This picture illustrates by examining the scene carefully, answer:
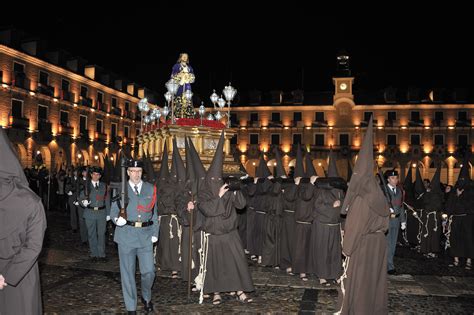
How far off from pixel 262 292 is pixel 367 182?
3.17m

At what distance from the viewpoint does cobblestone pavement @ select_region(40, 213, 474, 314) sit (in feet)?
23.9

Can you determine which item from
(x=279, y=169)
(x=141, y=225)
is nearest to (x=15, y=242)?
(x=141, y=225)

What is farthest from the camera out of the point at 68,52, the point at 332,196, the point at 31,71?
the point at 68,52

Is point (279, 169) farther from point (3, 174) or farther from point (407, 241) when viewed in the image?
point (3, 174)

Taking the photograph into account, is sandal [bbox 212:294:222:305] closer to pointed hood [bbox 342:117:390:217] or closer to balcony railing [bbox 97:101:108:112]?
pointed hood [bbox 342:117:390:217]

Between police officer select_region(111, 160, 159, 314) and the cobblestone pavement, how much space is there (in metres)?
0.65

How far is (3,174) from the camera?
417cm

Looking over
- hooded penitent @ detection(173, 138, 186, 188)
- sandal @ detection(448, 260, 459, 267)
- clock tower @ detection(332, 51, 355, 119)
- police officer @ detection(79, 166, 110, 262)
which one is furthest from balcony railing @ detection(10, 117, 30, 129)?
clock tower @ detection(332, 51, 355, 119)

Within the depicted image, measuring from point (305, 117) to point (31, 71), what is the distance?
34.0m

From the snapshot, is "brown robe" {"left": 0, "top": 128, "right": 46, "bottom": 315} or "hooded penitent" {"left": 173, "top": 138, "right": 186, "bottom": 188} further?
"hooded penitent" {"left": 173, "top": 138, "right": 186, "bottom": 188}

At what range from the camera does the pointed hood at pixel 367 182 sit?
20.2 feet

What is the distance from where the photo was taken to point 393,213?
395 inches

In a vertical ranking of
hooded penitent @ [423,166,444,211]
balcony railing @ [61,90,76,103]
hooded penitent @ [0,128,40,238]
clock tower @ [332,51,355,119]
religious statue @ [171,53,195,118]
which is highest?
clock tower @ [332,51,355,119]

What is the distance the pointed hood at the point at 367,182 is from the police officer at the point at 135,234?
2.86 m
